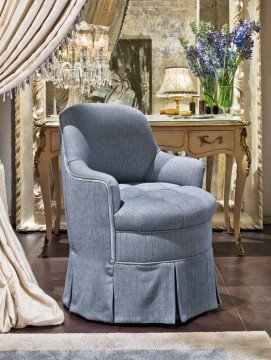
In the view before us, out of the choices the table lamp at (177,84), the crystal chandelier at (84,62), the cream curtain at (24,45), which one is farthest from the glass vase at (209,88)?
the cream curtain at (24,45)

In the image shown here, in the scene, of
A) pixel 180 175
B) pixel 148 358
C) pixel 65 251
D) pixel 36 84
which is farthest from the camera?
pixel 36 84

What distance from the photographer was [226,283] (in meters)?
3.59

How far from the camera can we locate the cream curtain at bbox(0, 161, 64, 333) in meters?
2.86

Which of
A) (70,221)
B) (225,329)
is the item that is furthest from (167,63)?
(225,329)

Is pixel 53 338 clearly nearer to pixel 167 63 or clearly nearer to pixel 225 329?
pixel 225 329

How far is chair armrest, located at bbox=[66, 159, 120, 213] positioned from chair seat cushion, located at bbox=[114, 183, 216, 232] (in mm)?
57

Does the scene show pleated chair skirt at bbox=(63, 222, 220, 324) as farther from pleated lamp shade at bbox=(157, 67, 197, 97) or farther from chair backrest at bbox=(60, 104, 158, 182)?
pleated lamp shade at bbox=(157, 67, 197, 97)

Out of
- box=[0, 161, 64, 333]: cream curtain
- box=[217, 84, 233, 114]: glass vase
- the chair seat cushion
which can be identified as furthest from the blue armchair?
box=[217, 84, 233, 114]: glass vase

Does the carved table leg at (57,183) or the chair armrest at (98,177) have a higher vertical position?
the chair armrest at (98,177)

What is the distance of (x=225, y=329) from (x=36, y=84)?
276cm

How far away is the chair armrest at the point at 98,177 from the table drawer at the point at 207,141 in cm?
134

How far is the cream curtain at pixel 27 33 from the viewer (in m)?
3.01

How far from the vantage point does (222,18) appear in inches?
199

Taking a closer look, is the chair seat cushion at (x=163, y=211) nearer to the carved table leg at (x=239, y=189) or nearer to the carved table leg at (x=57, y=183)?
the carved table leg at (x=239, y=189)
